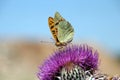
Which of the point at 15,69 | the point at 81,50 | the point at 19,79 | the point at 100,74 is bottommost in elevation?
the point at 100,74

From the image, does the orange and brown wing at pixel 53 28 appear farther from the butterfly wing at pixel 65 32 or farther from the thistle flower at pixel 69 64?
the thistle flower at pixel 69 64

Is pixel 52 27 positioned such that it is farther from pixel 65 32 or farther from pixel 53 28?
pixel 65 32

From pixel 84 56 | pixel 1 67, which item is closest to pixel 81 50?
pixel 84 56

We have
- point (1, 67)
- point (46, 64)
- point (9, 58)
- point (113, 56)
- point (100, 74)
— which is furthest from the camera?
point (113, 56)

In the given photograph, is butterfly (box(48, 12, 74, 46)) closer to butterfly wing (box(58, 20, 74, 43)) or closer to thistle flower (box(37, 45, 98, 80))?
butterfly wing (box(58, 20, 74, 43))

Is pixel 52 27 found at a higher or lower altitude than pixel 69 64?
higher

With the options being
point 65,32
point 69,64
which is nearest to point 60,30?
point 65,32

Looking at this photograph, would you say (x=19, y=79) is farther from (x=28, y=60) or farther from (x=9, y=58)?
(x=28, y=60)

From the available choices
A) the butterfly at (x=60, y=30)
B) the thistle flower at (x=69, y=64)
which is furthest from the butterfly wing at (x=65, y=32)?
the thistle flower at (x=69, y=64)
